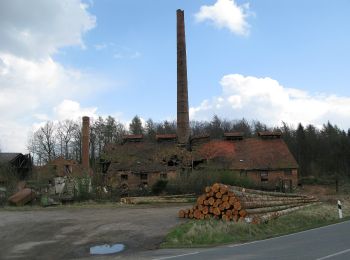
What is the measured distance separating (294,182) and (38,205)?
33626 mm

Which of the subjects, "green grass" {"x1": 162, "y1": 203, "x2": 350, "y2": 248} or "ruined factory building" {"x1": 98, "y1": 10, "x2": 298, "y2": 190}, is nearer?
"green grass" {"x1": 162, "y1": 203, "x2": 350, "y2": 248}

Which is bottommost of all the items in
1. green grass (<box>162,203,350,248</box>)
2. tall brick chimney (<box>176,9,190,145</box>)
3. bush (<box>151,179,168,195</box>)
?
green grass (<box>162,203,350,248</box>)

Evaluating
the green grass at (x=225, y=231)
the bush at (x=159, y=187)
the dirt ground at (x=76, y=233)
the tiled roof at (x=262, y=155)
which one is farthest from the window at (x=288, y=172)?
the dirt ground at (x=76, y=233)

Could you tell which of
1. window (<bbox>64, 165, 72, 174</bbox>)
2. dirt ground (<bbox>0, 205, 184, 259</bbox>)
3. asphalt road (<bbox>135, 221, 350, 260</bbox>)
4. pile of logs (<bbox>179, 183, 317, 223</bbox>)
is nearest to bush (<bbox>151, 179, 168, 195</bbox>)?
dirt ground (<bbox>0, 205, 184, 259</bbox>)

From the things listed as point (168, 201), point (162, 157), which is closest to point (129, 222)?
point (168, 201)

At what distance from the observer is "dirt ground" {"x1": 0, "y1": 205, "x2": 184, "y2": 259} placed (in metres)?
15.7

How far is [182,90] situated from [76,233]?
41.0 metres

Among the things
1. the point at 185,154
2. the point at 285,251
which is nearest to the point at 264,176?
the point at 185,154

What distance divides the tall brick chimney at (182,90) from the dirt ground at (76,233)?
33.9 meters

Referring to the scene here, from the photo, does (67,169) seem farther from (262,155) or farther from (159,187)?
(159,187)

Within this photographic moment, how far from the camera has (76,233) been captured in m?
18.7

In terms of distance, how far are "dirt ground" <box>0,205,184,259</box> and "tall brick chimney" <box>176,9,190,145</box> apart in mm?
33880

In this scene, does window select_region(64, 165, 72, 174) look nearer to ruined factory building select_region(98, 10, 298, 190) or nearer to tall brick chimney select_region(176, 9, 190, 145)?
ruined factory building select_region(98, 10, 298, 190)

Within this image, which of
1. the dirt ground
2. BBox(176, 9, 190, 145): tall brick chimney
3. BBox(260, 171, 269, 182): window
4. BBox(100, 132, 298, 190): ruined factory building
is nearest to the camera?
the dirt ground
